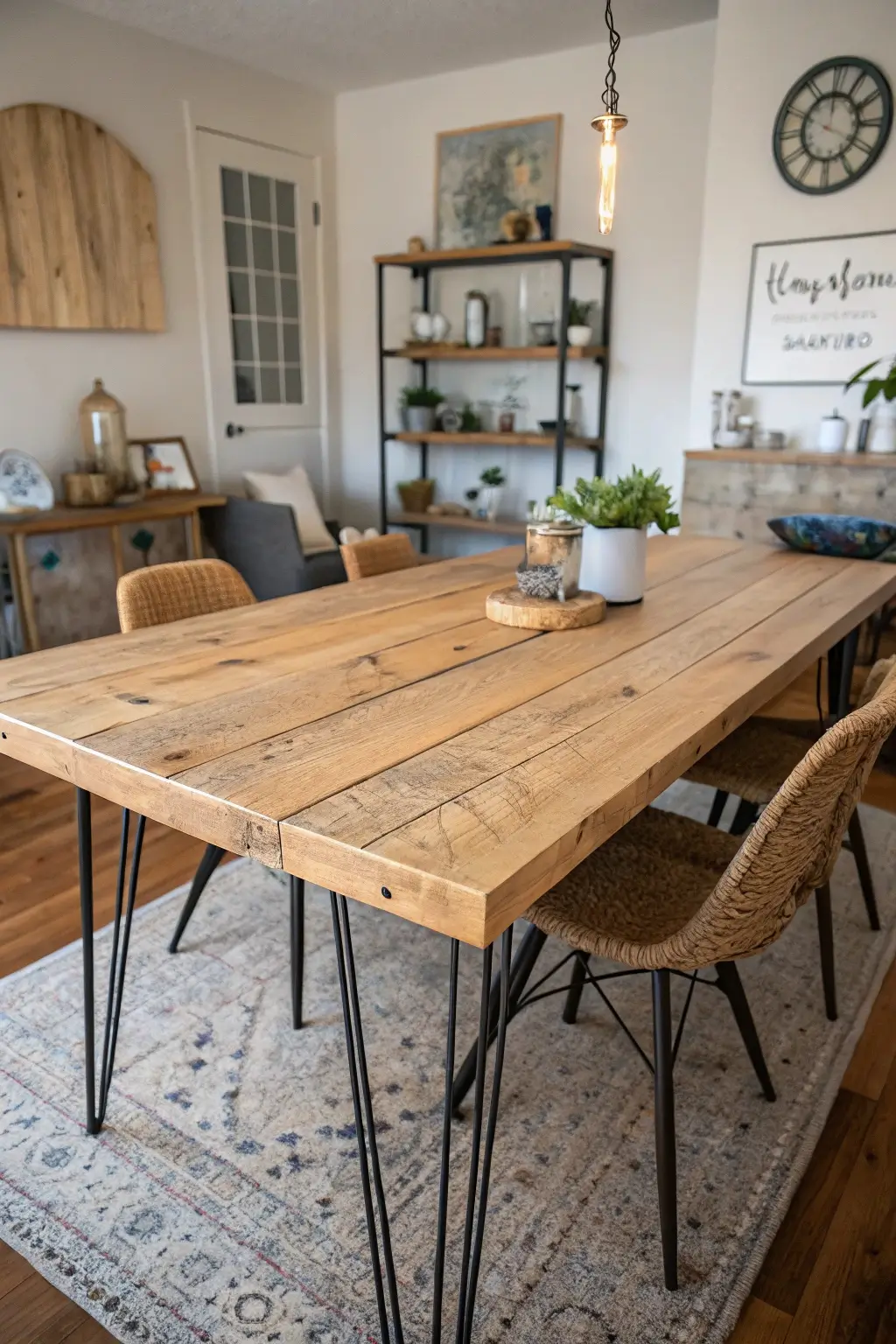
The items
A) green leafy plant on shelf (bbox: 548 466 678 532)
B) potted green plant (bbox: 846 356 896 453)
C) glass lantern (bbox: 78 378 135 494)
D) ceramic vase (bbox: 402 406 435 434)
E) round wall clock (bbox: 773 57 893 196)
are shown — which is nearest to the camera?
green leafy plant on shelf (bbox: 548 466 678 532)

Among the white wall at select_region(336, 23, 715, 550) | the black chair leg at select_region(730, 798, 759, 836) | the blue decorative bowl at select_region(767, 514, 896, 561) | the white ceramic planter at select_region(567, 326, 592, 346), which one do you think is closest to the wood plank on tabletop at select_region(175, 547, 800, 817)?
the black chair leg at select_region(730, 798, 759, 836)

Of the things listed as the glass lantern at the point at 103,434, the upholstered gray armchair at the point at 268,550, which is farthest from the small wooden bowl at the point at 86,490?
the upholstered gray armchair at the point at 268,550

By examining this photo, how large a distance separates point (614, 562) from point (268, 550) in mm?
2665

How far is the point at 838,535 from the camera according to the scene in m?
2.69

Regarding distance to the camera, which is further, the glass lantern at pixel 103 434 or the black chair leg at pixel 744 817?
the glass lantern at pixel 103 434

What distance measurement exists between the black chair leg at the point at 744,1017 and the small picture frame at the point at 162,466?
11.8 feet

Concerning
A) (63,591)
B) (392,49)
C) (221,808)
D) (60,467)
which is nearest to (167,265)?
(60,467)

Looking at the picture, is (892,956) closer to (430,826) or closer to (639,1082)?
(639,1082)

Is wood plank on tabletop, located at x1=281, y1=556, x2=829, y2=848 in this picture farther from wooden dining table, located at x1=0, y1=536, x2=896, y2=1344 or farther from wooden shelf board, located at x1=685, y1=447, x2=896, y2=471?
wooden shelf board, located at x1=685, y1=447, x2=896, y2=471

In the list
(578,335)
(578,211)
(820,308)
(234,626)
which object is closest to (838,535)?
(820,308)

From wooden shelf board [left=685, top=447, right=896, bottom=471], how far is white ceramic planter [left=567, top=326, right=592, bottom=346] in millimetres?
834

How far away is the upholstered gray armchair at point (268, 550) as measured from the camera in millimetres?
4219

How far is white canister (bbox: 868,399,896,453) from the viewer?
3627 mm

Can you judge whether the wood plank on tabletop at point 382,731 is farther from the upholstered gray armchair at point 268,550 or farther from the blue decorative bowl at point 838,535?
Result: the upholstered gray armchair at point 268,550
